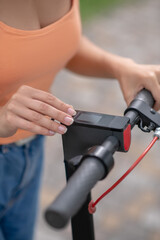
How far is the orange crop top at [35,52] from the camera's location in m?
1.04

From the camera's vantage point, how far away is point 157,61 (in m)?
3.28

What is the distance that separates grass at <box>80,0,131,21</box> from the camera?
408 cm

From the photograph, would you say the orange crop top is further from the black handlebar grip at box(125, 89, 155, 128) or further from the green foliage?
the green foliage

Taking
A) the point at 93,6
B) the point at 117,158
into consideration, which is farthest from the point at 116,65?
the point at 93,6

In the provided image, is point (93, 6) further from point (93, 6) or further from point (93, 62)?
point (93, 62)

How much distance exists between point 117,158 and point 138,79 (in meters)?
1.36

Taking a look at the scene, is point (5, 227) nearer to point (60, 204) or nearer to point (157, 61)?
point (60, 204)

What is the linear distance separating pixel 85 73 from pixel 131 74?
284 mm

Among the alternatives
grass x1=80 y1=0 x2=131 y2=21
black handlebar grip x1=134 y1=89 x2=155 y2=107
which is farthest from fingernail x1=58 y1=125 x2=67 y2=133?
grass x1=80 y1=0 x2=131 y2=21

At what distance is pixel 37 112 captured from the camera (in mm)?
844

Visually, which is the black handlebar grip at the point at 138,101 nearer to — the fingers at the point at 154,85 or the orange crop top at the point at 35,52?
the fingers at the point at 154,85

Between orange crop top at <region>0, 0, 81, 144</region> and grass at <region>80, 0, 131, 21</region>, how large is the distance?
2890 millimetres

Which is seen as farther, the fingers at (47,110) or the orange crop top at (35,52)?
the orange crop top at (35,52)

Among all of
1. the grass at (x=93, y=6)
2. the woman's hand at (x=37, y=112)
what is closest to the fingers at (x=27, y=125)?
the woman's hand at (x=37, y=112)
